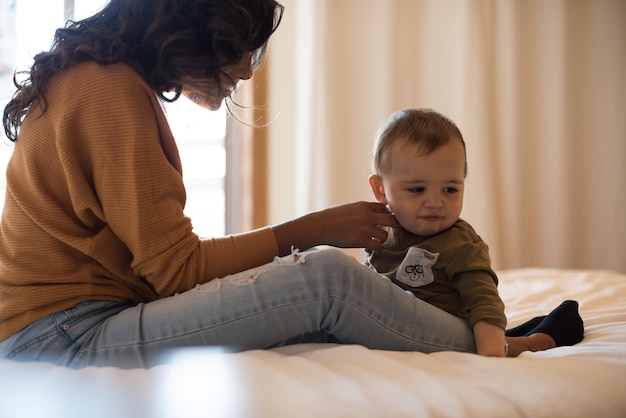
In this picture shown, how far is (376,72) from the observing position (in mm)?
2871

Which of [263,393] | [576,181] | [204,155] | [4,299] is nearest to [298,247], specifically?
[263,393]

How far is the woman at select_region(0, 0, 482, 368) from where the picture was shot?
41.6 inches

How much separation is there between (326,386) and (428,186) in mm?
526

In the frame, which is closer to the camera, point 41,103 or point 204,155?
point 41,103

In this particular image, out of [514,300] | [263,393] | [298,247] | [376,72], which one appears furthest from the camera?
[376,72]

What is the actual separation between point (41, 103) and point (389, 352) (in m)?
0.69

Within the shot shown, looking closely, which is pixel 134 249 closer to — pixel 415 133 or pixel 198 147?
pixel 415 133

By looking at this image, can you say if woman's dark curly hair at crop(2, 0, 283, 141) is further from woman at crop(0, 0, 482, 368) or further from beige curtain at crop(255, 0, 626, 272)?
beige curtain at crop(255, 0, 626, 272)

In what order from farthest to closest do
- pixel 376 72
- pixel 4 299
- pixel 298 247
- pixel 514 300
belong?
pixel 376 72 → pixel 514 300 → pixel 298 247 → pixel 4 299

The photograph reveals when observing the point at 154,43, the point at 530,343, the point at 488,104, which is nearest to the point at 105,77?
the point at 154,43

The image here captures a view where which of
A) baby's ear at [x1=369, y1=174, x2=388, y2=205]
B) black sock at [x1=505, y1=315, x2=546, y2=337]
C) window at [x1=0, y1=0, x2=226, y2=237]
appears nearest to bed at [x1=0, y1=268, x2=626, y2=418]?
black sock at [x1=505, y1=315, x2=546, y2=337]

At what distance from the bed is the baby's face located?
0.97 ft

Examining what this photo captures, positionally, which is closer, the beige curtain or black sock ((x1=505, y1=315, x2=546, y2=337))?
black sock ((x1=505, y1=315, x2=546, y2=337))

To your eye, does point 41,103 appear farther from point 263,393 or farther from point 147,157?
point 263,393
